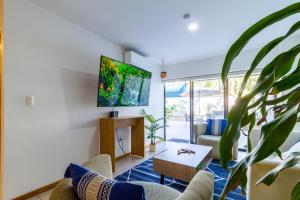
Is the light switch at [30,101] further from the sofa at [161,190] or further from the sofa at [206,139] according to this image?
the sofa at [206,139]

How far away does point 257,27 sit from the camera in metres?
0.39

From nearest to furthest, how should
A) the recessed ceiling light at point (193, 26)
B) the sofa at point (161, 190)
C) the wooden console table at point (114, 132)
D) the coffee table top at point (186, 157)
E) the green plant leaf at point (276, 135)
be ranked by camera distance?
the green plant leaf at point (276, 135) < the sofa at point (161, 190) < the coffee table top at point (186, 157) < the recessed ceiling light at point (193, 26) < the wooden console table at point (114, 132)

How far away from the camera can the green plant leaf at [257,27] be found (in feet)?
1.19

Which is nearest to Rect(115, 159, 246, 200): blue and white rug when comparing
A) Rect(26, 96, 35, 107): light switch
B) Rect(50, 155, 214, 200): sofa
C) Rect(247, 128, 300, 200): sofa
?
Rect(247, 128, 300, 200): sofa

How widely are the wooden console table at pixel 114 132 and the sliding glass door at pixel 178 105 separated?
1722mm

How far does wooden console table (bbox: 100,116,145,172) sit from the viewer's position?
279 cm

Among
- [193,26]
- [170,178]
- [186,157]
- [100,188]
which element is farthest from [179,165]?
[193,26]

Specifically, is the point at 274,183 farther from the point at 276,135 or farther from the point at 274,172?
the point at 276,135

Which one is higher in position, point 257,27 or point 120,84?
point 120,84

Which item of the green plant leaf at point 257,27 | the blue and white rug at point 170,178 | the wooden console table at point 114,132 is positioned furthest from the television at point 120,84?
the green plant leaf at point 257,27

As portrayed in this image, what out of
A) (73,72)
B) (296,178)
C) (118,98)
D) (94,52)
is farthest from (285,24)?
(73,72)

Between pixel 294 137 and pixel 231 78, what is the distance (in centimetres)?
224

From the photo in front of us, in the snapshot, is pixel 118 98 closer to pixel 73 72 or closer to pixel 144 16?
pixel 73 72

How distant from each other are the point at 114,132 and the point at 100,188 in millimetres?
2074
